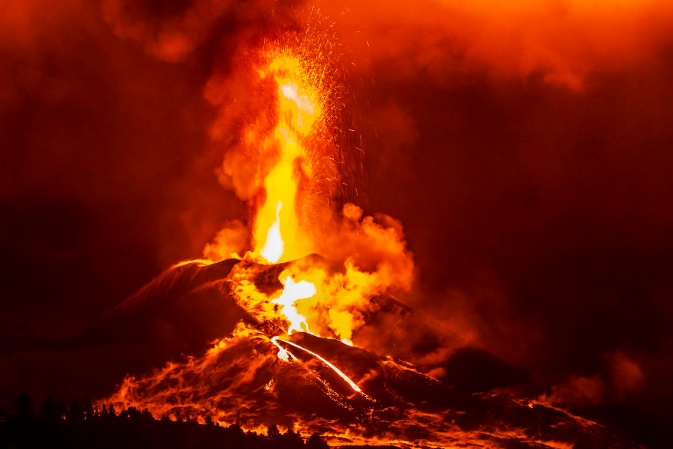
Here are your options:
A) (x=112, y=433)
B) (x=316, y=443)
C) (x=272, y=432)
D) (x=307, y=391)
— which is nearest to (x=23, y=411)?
(x=112, y=433)

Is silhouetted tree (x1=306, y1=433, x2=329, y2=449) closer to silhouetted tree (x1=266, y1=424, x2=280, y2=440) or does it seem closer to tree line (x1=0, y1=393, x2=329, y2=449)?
tree line (x1=0, y1=393, x2=329, y2=449)

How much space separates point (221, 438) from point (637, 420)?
23930mm

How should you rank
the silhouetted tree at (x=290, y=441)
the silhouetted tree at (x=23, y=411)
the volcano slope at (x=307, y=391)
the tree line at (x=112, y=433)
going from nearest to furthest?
the tree line at (x=112, y=433) < the silhouetted tree at (x=23, y=411) < the silhouetted tree at (x=290, y=441) < the volcano slope at (x=307, y=391)

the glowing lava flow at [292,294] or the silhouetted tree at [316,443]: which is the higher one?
the glowing lava flow at [292,294]

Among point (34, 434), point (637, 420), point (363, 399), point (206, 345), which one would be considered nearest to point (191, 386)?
point (206, 345)

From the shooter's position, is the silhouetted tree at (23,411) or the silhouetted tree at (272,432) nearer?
the silhouetted tree at (23,411)

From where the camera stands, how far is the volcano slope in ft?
140

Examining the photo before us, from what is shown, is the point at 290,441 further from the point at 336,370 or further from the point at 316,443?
the point at 336,370

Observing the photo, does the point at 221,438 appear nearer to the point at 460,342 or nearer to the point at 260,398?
the point at 260,398

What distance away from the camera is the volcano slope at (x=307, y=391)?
42781 millimetres

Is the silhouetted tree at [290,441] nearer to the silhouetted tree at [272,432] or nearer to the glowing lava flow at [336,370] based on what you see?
the silhouetted tree at [272,432]

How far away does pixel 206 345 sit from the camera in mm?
50469

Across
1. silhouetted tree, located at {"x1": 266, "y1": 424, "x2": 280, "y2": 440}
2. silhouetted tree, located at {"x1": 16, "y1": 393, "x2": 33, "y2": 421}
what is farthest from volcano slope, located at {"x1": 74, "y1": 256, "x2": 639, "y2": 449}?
silhouetted tree, located at {"x1": 16, "y1": 393, "x2": 33, "y2": 421}

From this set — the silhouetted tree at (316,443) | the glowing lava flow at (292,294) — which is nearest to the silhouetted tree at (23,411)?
the silhouetted tree at (316,443)
